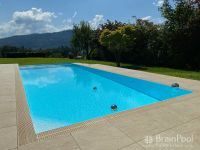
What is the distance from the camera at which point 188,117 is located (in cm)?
484

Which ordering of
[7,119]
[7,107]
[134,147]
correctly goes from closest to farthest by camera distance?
[134,147] < [7,119] < [7,107]

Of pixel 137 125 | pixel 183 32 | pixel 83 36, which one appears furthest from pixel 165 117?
pixel 83 36

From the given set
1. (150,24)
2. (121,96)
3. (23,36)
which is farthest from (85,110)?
(23,36)

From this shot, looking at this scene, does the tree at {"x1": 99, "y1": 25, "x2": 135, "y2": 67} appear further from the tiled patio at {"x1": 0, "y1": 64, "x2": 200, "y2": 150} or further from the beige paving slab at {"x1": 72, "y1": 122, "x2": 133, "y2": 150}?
the beige paving slab at {"x1": 72, "y1": 122, "x2": 133, "y2": 150}

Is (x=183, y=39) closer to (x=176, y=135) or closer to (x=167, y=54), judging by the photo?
(x=167, y=54)

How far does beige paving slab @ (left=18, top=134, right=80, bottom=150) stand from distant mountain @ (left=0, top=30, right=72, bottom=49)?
15409cm

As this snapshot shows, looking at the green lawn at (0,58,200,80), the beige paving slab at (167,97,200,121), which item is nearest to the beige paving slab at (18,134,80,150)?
the beige paving slab at (167,97,200,121)

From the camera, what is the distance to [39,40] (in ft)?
575

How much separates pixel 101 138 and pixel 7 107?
338cm

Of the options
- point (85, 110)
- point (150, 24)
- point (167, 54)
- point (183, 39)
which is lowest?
point (85, 110)

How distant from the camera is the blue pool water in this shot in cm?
639

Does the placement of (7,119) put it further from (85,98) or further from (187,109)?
(187,109)

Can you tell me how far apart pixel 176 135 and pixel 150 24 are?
59.1ft

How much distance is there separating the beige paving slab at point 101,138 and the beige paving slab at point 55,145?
13 centimetres
